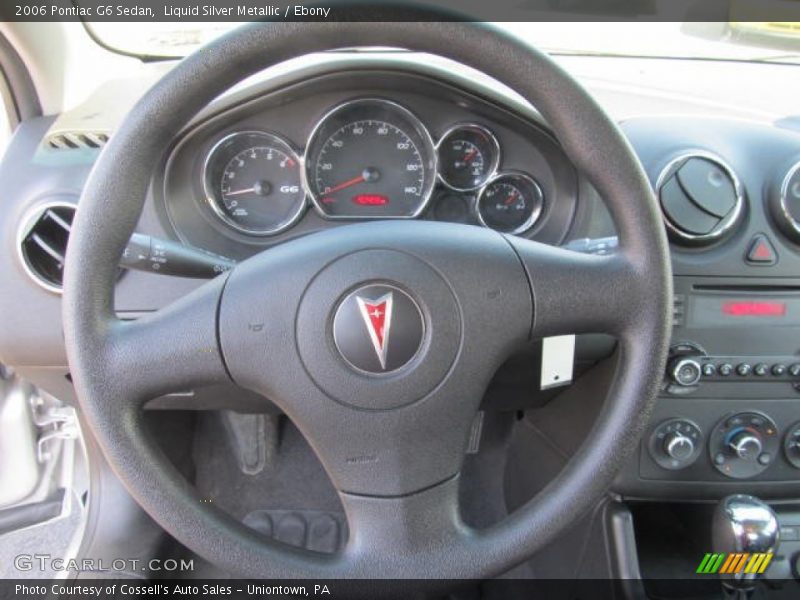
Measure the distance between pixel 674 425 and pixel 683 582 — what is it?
0.43 m

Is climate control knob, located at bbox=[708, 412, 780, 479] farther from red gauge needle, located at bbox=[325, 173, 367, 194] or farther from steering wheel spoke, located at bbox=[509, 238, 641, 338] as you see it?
red gauge needle, located at bbox=[325, 173, 367, 194]

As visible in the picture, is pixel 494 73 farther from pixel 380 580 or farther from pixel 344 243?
pixel 380 580

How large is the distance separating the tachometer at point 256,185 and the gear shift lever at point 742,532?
1055 millimetres

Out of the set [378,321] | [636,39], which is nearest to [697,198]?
[636,39]

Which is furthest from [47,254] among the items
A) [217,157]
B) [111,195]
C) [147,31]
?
[147,31]

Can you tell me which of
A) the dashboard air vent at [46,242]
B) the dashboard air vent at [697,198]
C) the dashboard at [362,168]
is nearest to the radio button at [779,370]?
the dashboard air vent at [697,198]

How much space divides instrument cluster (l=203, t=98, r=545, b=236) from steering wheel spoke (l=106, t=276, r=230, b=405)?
1.65 feet

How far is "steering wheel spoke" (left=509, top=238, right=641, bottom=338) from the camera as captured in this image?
39.8 inches

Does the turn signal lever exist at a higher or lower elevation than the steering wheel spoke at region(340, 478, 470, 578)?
higher

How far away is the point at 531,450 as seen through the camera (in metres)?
1.86

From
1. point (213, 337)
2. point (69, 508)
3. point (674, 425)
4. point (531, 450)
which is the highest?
point (213, 337)

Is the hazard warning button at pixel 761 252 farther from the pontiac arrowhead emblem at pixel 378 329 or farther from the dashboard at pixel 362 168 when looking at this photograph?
the pontiac arrowhead emblem at pixel 378 329

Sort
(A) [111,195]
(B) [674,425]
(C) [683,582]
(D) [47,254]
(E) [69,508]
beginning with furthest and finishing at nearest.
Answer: (E) [69,508] → (C) [683,582] → (B) [674,425] → (D) [47,254] → (A) [111,195]

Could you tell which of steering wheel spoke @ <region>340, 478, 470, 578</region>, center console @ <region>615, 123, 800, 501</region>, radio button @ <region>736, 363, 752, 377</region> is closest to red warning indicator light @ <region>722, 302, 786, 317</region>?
center console @ <region>615, 123, 800, 501</region>
